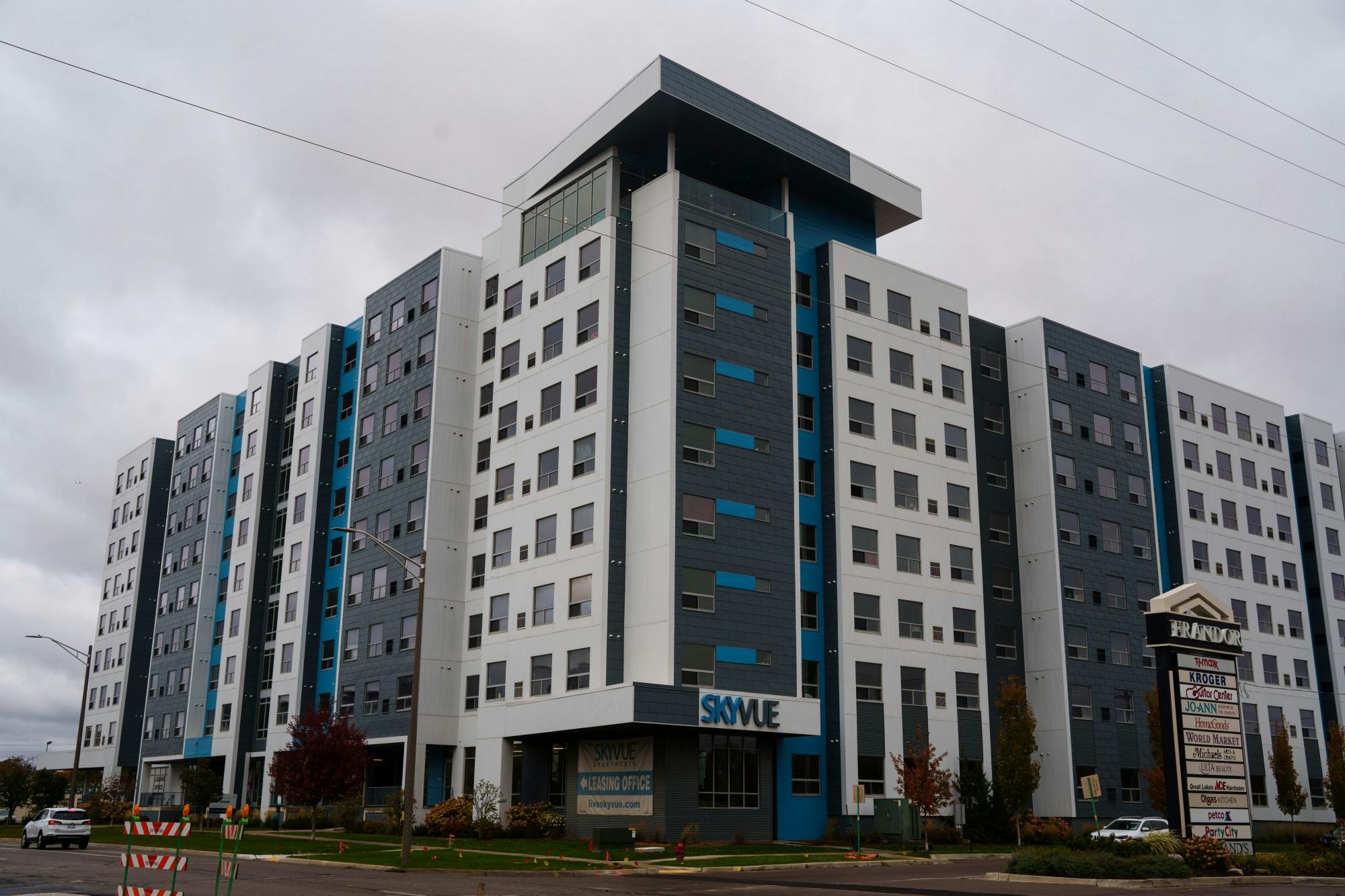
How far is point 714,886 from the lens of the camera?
1102 inches

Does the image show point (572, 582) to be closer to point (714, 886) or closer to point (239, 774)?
point (714, 886)

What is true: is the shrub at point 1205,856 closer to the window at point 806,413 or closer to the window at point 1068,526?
the window at point 806,413

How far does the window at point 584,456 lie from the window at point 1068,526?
1020 inches

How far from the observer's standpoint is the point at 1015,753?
2077 inches

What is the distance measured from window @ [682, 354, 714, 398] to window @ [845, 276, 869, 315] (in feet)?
32.8

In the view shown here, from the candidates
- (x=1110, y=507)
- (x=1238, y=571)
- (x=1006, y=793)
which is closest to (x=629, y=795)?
(x=1006, y=793)

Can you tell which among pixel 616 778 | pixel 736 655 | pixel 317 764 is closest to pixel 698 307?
pixel 736 655

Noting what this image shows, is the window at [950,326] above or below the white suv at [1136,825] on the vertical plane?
above

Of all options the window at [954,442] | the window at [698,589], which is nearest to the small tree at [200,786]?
the window at [698,589]

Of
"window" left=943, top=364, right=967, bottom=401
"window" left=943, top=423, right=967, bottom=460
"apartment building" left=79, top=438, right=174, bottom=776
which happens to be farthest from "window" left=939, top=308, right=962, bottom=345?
"apartment building" left=79, top=438, right=174, bottom=776

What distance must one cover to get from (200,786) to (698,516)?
1453 inches

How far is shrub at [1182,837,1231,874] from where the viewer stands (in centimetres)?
3206

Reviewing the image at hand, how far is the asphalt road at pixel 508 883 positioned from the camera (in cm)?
2491

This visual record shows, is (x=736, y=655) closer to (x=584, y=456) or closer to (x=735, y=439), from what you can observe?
(x=735, y=439)
